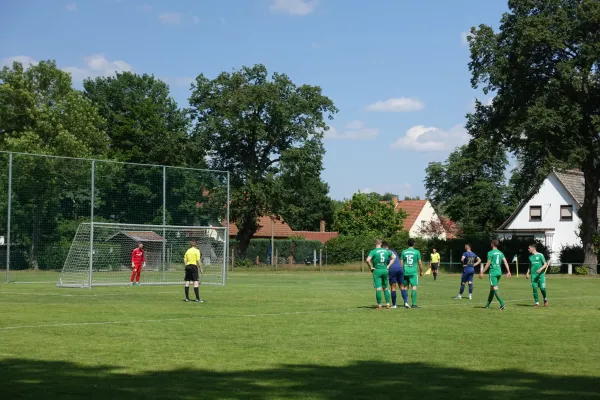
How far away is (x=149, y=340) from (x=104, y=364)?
3037 mm

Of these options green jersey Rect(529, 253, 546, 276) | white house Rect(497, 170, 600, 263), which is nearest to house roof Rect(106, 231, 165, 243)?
green jersey Rect(529, 253, 546, 276)

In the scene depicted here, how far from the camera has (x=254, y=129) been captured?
75.1 metres

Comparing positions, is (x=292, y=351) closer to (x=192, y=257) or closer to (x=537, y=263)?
(x=192, y=257)

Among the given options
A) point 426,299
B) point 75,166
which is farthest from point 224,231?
point 426,299

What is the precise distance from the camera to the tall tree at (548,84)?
54000 millimetres

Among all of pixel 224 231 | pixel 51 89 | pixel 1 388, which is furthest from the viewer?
pixel 51 89

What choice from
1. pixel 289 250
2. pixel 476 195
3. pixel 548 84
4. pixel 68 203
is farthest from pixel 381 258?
pixel 476 195

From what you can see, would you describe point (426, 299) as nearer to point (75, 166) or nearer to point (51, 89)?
point (75, 166)

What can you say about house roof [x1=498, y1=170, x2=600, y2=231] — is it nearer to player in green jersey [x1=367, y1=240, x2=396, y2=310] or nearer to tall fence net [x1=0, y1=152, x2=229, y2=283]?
tall fence net [x1=0, y1=152, x2=229, y2=283]

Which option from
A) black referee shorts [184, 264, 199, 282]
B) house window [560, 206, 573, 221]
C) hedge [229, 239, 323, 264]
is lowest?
black referee shorts [184, 264, 199, 282]

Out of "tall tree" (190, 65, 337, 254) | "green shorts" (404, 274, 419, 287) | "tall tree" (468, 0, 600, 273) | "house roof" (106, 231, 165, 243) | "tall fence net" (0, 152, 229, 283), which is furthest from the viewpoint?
"tall tree" (190, 65, 337, 254)

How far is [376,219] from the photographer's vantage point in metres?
105

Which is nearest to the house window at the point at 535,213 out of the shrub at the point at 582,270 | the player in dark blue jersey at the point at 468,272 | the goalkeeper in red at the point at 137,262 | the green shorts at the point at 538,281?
the shrub at the point at 582,270

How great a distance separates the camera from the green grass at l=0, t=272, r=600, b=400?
1048cm
